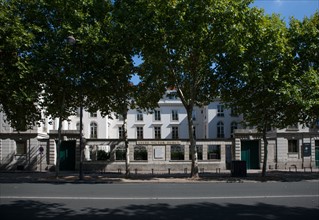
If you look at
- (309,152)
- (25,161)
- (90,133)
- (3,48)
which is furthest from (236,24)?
(90,133)

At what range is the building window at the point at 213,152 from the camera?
3678 centimetres

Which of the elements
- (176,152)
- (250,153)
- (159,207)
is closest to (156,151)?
(176,152)

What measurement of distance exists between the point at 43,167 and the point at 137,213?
92.4ft

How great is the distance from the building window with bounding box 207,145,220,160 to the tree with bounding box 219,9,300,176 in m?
8.30

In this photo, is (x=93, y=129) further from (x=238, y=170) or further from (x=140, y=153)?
(x=238, y=170)

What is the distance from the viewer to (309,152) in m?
39.1

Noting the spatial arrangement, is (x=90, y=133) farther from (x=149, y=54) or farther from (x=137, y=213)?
(x=137, y=213)

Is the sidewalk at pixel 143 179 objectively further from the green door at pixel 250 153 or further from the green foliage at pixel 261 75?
the green door at pixel 250 153

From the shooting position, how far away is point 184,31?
2220cm

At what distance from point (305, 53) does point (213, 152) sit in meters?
14.5

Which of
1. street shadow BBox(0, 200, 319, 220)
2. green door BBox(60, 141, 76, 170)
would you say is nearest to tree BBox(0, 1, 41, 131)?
green door BBox(60, 141, 76, 170)

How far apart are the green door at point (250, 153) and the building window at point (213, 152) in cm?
282

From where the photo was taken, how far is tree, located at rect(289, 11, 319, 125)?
24797 mm

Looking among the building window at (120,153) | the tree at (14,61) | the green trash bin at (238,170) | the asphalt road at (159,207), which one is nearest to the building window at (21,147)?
the building window at (120,153)
